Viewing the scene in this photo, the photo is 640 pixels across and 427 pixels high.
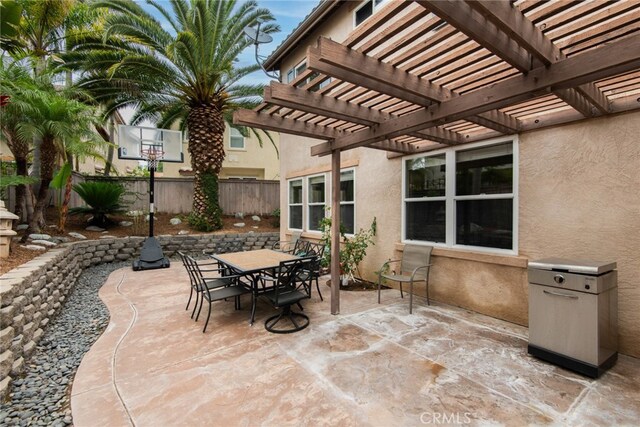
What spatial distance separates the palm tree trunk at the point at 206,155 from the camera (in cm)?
964

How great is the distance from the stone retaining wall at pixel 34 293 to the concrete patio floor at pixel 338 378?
58 cm

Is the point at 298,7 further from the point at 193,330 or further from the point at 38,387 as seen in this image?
the point at 38,387

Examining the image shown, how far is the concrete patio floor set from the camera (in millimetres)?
2285

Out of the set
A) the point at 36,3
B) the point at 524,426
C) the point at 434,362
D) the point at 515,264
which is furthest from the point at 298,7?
the point at 524,426

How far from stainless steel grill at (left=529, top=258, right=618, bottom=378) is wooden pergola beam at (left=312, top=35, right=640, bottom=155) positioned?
5.83ft

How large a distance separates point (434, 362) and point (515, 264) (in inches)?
77.6

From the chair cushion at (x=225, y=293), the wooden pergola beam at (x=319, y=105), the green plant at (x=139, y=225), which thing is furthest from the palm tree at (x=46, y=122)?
the wooden pergola beam at (x=319, y=105)

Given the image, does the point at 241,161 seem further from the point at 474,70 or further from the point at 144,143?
the point at 474,70

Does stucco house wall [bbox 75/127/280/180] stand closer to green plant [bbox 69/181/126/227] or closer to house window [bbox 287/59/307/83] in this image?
green plant [bbox 69/181/126/227]

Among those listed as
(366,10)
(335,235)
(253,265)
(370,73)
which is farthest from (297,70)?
(370,73)

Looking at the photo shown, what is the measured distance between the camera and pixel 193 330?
12.6 ft

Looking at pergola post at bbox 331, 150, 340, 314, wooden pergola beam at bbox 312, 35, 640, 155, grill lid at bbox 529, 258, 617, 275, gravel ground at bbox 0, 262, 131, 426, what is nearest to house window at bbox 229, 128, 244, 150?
gravel ground at bbox 0, 262, 131, 426

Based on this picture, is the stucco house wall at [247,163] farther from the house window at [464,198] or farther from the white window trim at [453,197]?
the house window at [464,198]

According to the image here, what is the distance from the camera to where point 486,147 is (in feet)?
14.5
